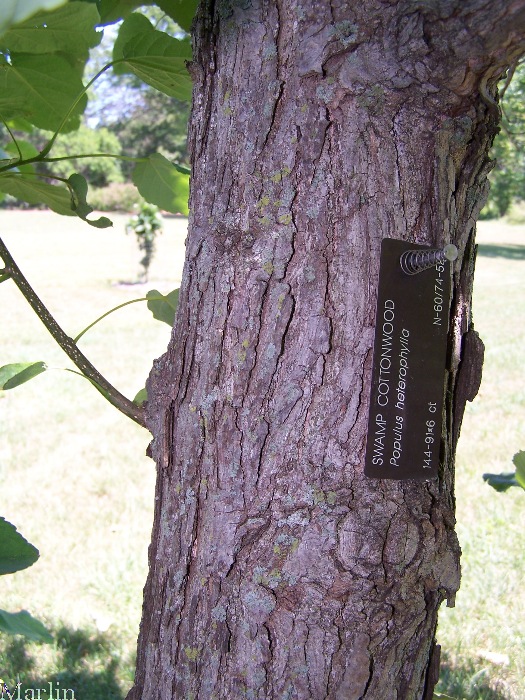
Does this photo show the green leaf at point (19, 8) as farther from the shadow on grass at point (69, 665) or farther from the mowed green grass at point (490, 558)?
the mowed green grass at point (490, 558)

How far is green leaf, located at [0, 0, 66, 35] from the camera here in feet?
1.19

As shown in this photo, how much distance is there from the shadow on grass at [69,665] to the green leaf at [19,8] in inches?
87.9

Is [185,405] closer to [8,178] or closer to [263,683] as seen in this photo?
[263,683]

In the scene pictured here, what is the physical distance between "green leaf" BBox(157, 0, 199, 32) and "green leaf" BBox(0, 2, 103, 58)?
11 cm

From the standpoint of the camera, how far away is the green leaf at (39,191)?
1.14m

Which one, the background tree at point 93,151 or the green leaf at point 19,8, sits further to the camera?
the background tree at point 93,151

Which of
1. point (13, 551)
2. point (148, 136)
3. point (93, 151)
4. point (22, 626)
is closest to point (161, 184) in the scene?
point (13, 551)

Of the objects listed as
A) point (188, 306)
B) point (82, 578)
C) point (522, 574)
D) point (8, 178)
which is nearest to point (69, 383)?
point (82, 578)

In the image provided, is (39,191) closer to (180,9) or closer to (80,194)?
(80,194)

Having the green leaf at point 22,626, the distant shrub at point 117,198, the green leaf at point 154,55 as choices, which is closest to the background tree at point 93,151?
the distant shrub at point 117,198

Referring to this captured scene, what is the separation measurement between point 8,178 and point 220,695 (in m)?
0.86

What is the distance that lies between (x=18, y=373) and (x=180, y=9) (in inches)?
22.7

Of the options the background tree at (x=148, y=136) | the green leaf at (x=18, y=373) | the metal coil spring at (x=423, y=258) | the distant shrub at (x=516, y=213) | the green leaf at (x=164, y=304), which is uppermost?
the background tree at (x=148, y=136)

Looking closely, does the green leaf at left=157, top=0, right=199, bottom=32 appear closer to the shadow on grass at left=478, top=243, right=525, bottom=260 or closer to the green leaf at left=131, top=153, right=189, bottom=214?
the green leaf at left=131, top=153, right=189, bottom=214
